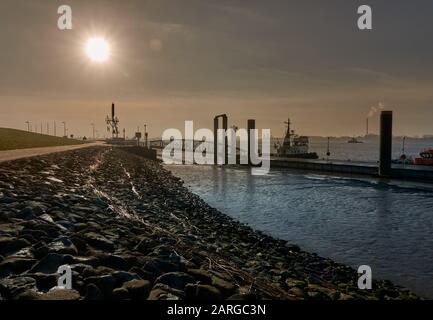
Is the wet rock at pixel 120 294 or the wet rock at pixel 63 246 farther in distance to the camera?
the wet rock at pixel 63 246

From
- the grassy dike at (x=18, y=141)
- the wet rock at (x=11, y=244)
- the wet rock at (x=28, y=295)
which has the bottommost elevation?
the wet rock at (x=28, y=295)

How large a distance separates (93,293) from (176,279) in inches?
52.6

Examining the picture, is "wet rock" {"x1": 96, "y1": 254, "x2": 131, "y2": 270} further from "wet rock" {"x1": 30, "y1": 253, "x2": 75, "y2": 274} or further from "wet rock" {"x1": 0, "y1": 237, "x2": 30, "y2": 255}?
"wet rock" {"x1": 0, "y1": 237, "x2": 30, "y2": 255}

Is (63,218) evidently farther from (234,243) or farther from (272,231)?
(272,231)

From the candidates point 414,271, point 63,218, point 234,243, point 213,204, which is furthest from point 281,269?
point 213,204

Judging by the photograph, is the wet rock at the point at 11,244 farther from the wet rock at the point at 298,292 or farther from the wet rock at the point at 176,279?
the wet rock at the point at 298,292

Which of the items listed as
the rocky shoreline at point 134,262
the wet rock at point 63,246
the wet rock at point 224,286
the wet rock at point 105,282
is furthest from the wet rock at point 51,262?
the wet rock at point 224,286

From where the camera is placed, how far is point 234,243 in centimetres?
1171

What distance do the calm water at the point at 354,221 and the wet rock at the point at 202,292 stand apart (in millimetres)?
6052

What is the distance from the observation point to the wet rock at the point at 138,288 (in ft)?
15.9

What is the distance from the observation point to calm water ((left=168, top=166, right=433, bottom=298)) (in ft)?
36.2

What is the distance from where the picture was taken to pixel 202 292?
5.18m
